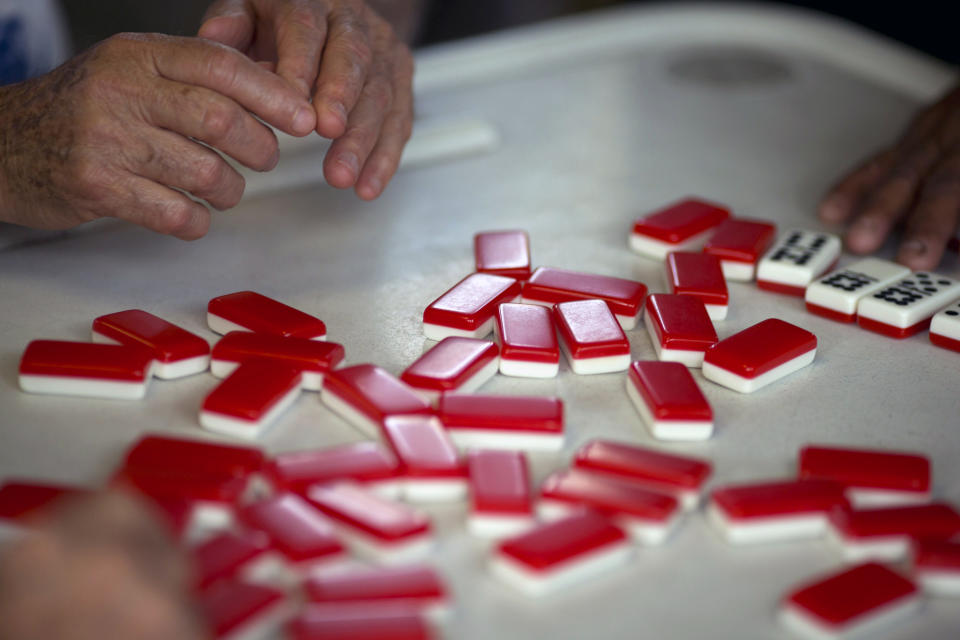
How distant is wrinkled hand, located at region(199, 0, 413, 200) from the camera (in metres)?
1.66

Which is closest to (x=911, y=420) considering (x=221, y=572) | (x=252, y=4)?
(x=221, y=572)

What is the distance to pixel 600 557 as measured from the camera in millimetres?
1052

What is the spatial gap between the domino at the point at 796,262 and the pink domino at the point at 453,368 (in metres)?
0.54

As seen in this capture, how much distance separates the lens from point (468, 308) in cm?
153

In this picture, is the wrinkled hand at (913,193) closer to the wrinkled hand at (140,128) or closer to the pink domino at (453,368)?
the pink domino at (453,368)

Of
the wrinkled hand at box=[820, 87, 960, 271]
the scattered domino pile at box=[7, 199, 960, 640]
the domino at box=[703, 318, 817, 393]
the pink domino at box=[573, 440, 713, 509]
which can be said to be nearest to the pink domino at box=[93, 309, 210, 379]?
the scattered domino pile at box=[7, 199, 960, 640]

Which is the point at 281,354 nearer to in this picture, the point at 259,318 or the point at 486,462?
the point at 259,318

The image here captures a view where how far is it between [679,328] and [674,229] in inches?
14.3

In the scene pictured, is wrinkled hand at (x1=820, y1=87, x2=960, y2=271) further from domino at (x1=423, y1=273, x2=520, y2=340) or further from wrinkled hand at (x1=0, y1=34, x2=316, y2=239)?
wrinkled hand at (x1=0, y1=34, x2=316, y2=239)

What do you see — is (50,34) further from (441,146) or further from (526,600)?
(526,600)

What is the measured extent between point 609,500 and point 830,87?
1.74 m

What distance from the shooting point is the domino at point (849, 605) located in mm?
969

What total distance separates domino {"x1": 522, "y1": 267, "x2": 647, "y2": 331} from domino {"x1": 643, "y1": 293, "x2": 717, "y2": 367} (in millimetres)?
30

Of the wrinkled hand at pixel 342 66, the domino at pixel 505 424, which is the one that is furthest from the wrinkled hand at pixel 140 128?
the domino at pixel 505 424
